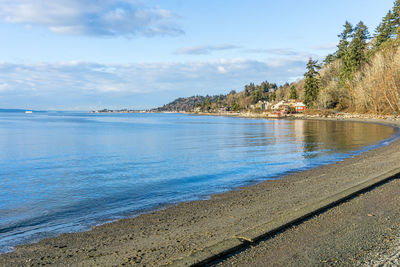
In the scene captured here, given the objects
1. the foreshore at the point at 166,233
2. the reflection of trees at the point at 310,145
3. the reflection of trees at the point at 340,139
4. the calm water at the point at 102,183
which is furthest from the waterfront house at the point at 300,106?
the foreshore at the point at 166,233

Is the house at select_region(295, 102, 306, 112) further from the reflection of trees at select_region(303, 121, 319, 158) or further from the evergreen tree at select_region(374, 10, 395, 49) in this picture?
the reflection of trees at select_region(303, 121, 319, 158)

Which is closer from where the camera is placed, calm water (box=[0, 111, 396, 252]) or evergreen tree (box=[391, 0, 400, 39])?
calm water (box=[0, 111, 396, 252])

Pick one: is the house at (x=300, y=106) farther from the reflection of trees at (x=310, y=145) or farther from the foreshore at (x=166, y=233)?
the foreshore at (x=166, y=233)

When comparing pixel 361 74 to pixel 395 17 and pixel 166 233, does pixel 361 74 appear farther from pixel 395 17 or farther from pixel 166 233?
pixel 166 233

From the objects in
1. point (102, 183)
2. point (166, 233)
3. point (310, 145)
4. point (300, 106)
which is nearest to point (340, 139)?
point (310, 145)

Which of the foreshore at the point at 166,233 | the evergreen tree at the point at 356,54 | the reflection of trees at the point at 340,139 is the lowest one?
the reflection of trees at the point at 340,139

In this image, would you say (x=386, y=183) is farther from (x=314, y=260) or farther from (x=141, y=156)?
(x=141, y=156)

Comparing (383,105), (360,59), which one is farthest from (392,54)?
(360,59)

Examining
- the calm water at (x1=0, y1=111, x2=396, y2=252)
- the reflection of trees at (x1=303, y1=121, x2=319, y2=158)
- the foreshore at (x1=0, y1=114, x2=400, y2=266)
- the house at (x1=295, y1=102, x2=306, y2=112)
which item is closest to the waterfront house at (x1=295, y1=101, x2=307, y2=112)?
the house at (x1=295, y1=102, x2=306, y2=112)

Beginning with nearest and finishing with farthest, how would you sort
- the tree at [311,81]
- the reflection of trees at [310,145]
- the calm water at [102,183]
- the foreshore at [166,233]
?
1. the foreshore at [166,233]
2. the calm water at [102,183]
3. the reflection of trees at [310,145]
4. the tree at [311,81]

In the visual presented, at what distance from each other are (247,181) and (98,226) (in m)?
7.98

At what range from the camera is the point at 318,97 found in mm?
115875

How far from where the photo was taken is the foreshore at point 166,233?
596 centimetres

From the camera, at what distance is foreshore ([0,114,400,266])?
596 cm
